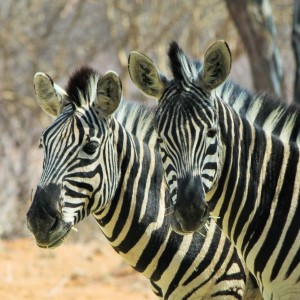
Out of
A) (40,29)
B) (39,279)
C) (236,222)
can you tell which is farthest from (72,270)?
(236,222)

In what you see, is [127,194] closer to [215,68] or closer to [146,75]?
[146,75]

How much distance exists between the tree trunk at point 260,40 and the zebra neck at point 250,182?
260 inches

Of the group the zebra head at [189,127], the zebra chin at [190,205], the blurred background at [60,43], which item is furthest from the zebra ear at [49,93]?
the blurred background at [60,43]

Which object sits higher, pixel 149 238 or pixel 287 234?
pixel 287 234

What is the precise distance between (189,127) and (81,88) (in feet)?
4.02

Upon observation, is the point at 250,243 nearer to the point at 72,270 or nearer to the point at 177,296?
the point at 177,296

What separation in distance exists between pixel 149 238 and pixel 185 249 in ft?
0.93

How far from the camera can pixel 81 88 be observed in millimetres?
6262

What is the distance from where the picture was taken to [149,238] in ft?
21.1

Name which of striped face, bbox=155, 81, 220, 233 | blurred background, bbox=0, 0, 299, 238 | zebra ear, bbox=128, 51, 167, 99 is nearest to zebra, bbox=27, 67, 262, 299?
zebra ear, bbox=128, 51, 167, 99

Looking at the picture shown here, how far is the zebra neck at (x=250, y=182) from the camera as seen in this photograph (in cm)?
548

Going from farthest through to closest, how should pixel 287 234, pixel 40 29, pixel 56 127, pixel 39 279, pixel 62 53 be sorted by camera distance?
pixel 40 29 < pixel 62 53 < pixel 39 279 < pixel 56 127 < pixel 287 234

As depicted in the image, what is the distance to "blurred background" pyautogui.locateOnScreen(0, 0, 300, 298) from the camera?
1627 centimetres

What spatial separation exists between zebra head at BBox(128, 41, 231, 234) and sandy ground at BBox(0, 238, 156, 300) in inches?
225
